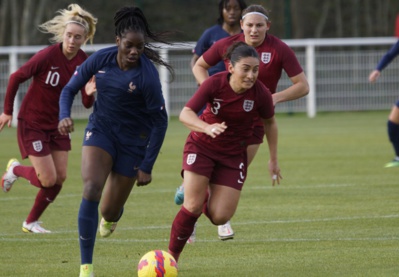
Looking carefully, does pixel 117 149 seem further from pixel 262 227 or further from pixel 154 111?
pixel 262 227

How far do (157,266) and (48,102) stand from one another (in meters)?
3.50

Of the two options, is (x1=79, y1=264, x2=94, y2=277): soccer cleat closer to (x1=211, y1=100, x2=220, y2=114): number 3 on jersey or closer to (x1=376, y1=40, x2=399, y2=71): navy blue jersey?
(x1=211, y1=100, x2=220, y2=114): number 3 on jersey

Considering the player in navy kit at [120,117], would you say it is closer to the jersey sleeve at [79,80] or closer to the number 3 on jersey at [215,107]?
the jersey sleeve at [79,80]

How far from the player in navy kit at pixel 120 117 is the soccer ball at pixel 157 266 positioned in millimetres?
481

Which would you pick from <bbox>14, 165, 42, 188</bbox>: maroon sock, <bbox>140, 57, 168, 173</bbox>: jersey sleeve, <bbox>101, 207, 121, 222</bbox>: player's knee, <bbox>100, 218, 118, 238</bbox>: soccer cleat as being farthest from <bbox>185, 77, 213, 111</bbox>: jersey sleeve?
<bbox>14, 165, 42, 188</bbox>: maroon sock

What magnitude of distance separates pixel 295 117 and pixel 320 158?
1026 centimetres

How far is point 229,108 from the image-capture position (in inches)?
300

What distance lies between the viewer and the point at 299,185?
43.6 feet

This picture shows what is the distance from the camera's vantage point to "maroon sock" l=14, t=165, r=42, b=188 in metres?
10.2

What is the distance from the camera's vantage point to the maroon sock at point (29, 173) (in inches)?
401

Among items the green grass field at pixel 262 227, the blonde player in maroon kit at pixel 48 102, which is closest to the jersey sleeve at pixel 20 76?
the blonde player in maroon kit at pixel 48 102

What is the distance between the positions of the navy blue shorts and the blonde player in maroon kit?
7.02 ft

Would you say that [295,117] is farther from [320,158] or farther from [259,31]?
[259,31]

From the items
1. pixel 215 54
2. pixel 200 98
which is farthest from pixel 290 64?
pixel 200 98
